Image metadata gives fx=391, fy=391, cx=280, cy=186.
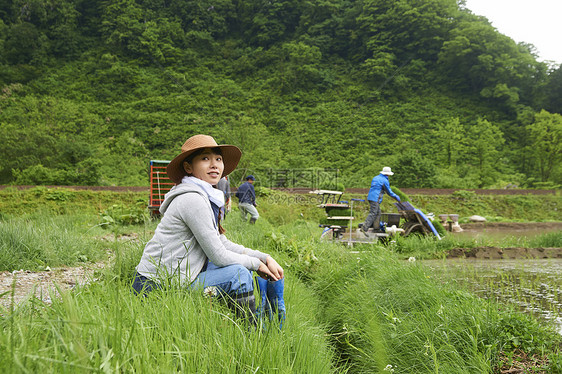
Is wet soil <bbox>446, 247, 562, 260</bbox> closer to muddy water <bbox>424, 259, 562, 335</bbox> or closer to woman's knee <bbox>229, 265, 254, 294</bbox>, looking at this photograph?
muddy water <bbox>424, 259, 562, 335</bbox>

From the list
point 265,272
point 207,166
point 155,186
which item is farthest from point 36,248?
point 155,186

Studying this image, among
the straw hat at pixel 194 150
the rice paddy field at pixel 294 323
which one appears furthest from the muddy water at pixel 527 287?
the straw hat at pixel 194 150

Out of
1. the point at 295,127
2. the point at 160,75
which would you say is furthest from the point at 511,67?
the point at 160,75

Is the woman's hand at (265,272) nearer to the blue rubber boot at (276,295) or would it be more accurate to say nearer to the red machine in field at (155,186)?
the blue rubber boot at (276,295)

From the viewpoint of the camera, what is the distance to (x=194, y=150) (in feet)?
8.07

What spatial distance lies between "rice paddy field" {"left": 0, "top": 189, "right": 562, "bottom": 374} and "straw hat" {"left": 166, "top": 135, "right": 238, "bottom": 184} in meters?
0.56

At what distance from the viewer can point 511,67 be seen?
1845 inches

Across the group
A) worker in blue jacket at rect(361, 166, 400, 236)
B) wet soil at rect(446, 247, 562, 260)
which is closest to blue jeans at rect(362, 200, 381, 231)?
worker in blue jacket at rect(361, 166, 400, 236)

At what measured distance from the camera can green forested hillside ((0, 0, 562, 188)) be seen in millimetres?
30438

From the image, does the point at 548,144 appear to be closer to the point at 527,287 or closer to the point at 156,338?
the point at 527,287

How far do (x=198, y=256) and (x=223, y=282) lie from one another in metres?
0.25

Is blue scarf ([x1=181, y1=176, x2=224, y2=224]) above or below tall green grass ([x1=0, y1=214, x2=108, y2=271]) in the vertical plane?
above

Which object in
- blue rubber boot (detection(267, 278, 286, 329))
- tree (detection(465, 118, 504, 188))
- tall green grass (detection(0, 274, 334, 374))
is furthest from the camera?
tree (detection(465, 118, 504, 188))

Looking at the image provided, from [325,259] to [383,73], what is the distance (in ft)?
173
